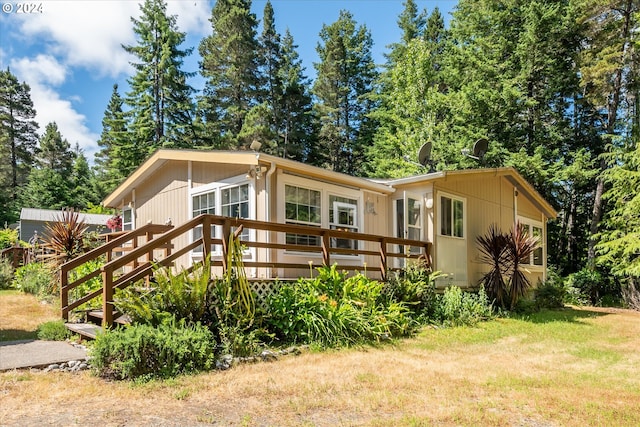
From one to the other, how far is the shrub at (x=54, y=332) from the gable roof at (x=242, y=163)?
3.94m

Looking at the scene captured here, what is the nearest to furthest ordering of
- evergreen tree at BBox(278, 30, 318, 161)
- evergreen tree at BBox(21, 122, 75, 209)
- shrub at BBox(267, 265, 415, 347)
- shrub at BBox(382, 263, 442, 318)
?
shrub at BBox(267, 265, 415, 347), shrub at BBox(382, 263, 442, 318), evergreen tree at BBox(278, 30, 318, 161), evergreen tree at BBox(21, 122, 75, 209)

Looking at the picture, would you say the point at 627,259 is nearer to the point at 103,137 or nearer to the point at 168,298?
the point at 168,298

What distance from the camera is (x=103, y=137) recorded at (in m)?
38.0

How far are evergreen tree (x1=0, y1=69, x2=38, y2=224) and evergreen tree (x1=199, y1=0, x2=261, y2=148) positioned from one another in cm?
2072

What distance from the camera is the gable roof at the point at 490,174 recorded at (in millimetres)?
10359

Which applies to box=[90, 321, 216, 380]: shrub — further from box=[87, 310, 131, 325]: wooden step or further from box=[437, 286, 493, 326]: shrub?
box=[437, 286, 493, 326]: shrub

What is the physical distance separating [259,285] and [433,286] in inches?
174

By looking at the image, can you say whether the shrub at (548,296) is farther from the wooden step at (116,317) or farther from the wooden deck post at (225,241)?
the wooden step at (116,317)

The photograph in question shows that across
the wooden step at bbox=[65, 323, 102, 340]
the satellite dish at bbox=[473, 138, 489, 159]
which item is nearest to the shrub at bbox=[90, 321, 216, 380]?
the wooden step at bbox=[65, 323, 102, 340]

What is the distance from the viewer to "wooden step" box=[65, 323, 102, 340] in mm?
6023

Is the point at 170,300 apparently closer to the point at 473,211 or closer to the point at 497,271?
the point at 497,271

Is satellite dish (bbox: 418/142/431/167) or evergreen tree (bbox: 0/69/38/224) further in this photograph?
evergreen tree (bbox: 0/69/38/224)

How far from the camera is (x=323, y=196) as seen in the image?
9469 mm

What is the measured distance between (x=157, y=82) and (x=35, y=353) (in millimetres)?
23066
